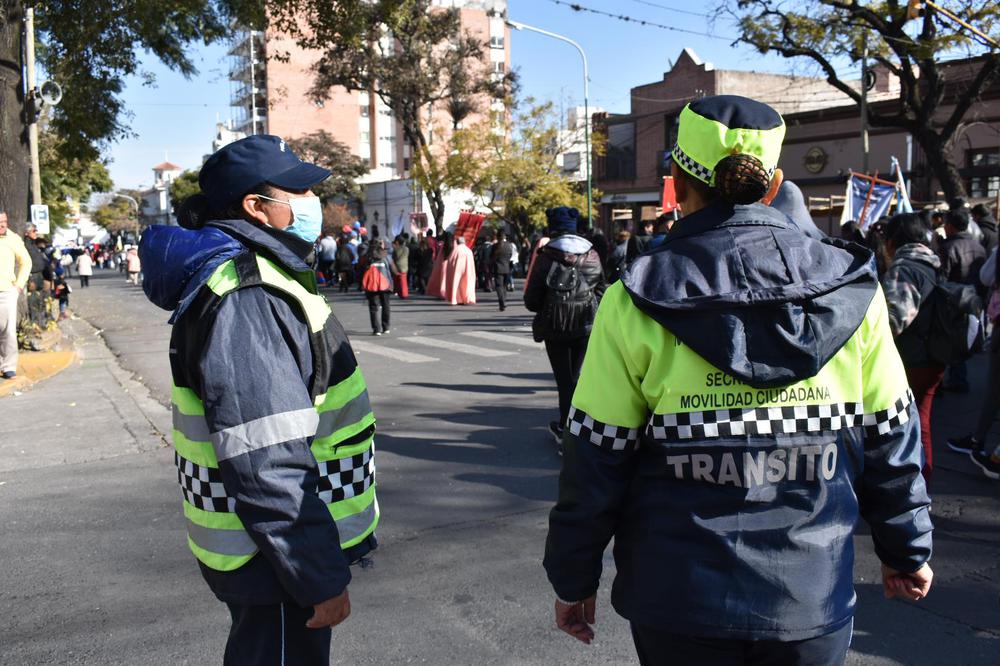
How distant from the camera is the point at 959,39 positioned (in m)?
16.0

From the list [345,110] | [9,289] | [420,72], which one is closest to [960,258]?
[9,289]

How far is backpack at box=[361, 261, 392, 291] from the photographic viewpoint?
1393cm

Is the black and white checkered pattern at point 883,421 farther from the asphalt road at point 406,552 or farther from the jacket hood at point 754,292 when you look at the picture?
the asphalt road at point 406,552

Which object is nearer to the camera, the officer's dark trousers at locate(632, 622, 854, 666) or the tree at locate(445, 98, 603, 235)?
the officer's dark trousers at locate(632, 622, 854, 666)

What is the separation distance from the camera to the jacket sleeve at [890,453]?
187cm

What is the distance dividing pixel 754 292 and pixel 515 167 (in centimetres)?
3342

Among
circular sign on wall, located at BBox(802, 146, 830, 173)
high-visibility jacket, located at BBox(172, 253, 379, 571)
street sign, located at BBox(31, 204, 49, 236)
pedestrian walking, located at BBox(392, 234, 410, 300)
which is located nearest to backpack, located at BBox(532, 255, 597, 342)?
high-visibility jacket, located at BBox(172, 253, 379, 571)

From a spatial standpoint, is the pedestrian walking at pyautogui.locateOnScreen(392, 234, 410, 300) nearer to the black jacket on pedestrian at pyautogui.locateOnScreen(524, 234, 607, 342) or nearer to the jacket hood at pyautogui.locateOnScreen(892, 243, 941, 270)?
the black jacket on pedestrian at pyautogui.locateOnScreen(524, 234, 607, 342)

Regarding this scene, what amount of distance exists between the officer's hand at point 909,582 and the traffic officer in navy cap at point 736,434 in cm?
8

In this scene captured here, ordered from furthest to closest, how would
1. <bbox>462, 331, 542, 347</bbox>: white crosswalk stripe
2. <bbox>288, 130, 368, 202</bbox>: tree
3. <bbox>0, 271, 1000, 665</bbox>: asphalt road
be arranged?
<bbox>288, 130, 368, 202</bbox>: tree, <bbox>462, 331, 542, 347</bbox>: white crosswalk stripe, <bbox>0, 271, 1000, 665</bbox>: asphalt road

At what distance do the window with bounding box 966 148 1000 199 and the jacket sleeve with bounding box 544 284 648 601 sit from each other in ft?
88.9

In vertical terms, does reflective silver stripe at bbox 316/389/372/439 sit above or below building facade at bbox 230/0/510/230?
below

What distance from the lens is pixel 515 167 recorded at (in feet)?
113

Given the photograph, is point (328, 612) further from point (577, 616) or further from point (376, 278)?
point (376, 278)
